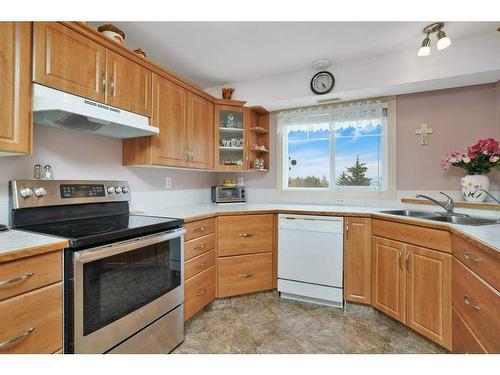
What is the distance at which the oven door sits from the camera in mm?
1131

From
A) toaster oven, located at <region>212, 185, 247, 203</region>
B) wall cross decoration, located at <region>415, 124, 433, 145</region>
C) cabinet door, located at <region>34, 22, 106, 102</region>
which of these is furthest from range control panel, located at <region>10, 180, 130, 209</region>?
wall cross decoration, located at <region>415, 124, 433, 145</region>

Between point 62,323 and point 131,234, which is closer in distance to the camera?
point 62,323

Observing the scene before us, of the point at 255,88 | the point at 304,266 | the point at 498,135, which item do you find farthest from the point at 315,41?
the point at 304,266

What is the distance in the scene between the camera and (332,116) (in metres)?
2.83

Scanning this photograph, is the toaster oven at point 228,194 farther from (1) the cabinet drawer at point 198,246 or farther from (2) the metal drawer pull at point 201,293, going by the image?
(2) the metal drawer pull at point 201,293

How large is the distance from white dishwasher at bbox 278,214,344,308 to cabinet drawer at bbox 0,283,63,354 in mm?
1793

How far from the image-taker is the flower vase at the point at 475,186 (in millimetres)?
2061

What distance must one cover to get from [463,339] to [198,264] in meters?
1.77

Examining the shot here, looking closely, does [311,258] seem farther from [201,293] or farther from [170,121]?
[170,121]

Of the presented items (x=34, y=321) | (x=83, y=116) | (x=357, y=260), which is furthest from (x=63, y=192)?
(x=357, y=260)

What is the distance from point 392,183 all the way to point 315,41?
160 cm

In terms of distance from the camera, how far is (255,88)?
285 centimetres

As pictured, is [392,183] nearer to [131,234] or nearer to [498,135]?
[498,135]
